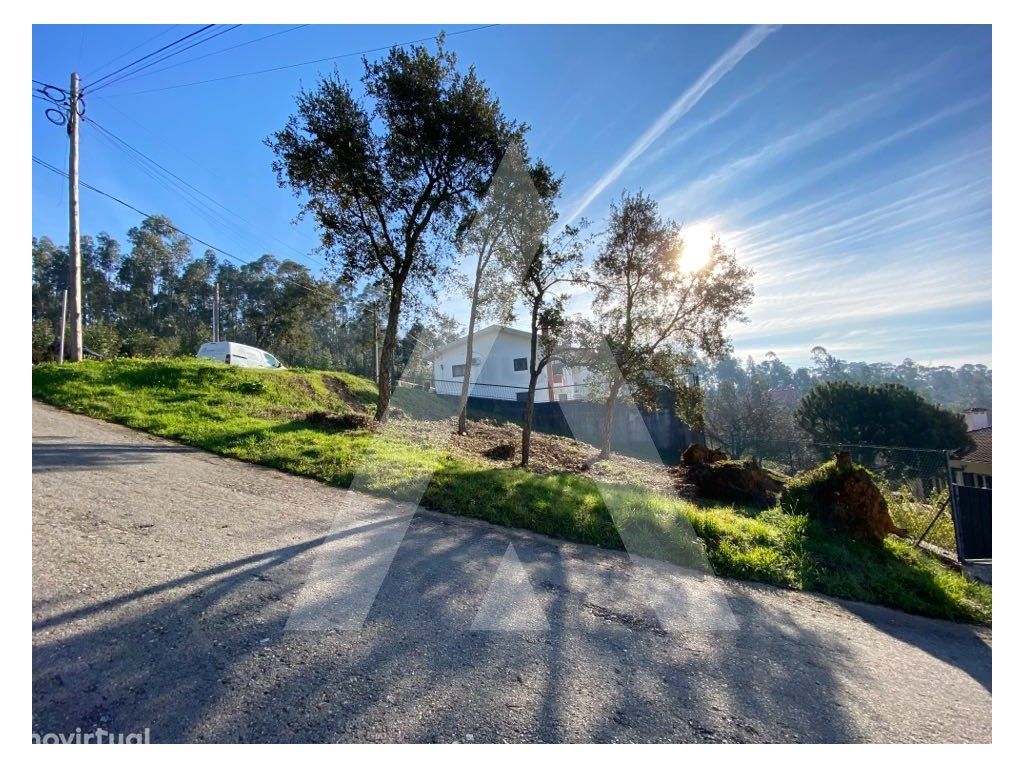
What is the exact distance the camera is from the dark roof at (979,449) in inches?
465

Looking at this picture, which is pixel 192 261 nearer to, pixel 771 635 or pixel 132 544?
pixel 132 544

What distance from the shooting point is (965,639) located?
3.09 metres

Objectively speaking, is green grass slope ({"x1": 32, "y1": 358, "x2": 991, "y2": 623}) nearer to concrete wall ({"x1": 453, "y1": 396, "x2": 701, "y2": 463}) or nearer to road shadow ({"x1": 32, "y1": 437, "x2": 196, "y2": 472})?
road shadow ({"x1": 32, "y1": 437, "x2": 196, "y2": 472})

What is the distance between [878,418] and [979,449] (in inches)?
156

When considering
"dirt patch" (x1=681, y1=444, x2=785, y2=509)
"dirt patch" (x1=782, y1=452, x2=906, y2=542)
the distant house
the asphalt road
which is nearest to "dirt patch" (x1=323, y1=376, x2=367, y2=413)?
the asphalt road

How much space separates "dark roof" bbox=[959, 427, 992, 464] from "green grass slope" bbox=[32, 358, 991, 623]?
10818 mm

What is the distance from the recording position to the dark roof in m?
11.8

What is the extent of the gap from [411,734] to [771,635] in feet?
7.26

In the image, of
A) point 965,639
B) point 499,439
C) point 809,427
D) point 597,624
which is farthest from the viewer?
point 809,427

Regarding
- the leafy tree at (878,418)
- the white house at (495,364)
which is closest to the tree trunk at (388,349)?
the white house at (495,364)

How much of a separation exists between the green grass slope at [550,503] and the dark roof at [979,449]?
10818 millimetres

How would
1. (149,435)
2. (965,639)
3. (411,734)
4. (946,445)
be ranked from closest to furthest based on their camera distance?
(411,734) → (965,639) → (149,435) → (946,445)
